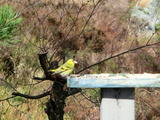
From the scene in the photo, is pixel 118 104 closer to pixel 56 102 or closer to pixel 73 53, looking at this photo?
pixel 56 102

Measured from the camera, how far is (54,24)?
25.1 ft

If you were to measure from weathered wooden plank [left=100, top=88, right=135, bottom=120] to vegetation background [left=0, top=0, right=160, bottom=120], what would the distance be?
32.2 inches

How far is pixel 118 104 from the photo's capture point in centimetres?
181

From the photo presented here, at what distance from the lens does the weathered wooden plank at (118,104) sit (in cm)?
180

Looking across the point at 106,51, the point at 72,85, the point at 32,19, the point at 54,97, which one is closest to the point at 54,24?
the point at 32,19

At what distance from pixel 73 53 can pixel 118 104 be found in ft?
16.4

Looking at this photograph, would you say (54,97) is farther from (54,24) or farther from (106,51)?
(54,24)

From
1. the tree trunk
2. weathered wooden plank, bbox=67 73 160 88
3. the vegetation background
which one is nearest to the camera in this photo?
weathered wooden plank, bbox=67 73 160 88

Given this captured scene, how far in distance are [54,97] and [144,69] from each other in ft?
13.1

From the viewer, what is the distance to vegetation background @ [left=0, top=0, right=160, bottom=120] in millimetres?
3709

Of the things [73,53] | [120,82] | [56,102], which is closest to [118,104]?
[120,82]

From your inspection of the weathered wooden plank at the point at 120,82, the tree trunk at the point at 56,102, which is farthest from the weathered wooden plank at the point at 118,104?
the tree trunk at the point at 56,102

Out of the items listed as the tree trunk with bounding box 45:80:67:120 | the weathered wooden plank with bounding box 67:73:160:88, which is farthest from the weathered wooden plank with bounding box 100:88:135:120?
the tree trunk with bounding box 45:80:67:120

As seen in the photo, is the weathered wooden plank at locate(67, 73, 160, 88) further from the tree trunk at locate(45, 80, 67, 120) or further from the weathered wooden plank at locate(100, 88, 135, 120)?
the tree trunk at locate(45, 80, 67, 120)
